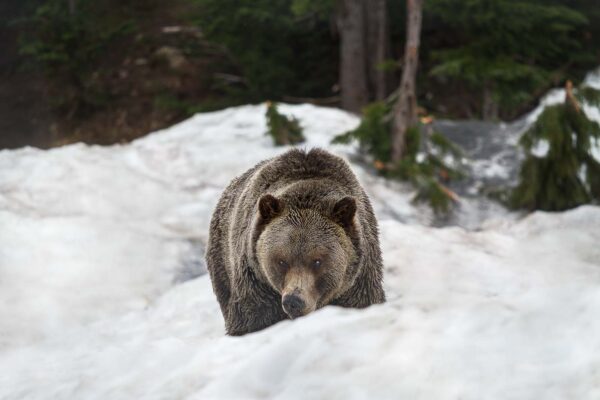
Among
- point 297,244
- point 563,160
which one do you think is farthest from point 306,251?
point 563,160

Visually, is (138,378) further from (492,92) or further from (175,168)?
(492,92)

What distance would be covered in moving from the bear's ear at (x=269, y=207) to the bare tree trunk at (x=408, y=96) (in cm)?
520

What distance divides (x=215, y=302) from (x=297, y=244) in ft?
7.46

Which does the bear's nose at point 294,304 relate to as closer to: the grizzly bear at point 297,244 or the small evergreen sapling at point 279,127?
the grizzly bear at point 297,244

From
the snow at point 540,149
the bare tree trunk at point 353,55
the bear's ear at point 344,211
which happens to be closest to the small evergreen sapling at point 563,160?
the snow at point 540,149

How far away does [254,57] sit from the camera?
13.5 m

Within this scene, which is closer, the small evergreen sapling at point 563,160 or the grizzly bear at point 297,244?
the grizzly bear at point 297,244

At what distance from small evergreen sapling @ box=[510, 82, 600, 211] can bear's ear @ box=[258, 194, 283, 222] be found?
5.06 meters

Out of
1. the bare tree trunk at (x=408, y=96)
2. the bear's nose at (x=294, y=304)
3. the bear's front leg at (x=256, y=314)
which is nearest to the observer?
the bear's nose at (x=294, y=304)

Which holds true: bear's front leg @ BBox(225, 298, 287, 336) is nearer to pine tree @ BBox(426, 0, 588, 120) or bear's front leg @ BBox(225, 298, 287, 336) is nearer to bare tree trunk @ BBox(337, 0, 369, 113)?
pine tree @ BBox(426, 0, 588, 120)

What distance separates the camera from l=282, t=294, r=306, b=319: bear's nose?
3.38 metres

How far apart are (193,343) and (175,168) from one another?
5821mm

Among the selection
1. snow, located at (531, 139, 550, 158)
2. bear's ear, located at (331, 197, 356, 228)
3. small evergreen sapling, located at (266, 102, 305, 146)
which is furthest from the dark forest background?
bear's ear, located at (331, 197, 356, 228)

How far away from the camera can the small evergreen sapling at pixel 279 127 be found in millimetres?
9148
